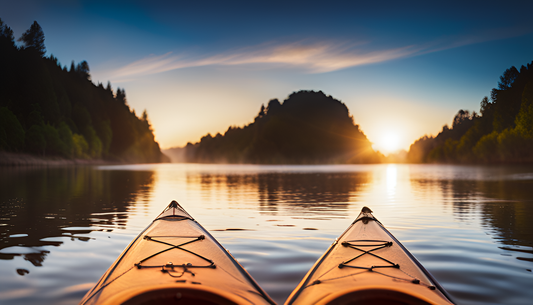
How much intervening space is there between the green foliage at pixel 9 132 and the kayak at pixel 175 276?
100287mm

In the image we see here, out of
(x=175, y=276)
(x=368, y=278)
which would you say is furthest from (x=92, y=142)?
(x=368, y=278)

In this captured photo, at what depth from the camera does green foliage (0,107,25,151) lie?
8666 cm

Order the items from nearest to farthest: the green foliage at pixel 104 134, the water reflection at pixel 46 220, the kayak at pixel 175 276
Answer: the kayak at pixel 175 276
the water reflection at pixel 46 220
the green foliage at pixel 104 134

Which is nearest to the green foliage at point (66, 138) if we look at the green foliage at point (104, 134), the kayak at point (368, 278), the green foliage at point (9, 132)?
the green foliage at point (9, 132)

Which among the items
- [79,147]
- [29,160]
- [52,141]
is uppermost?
[52,141]

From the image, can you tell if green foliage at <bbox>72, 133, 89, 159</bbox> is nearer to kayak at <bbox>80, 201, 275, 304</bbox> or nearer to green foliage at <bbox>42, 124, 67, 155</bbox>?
green foliage at <bbox>42, 124, 67, 155</bbox>

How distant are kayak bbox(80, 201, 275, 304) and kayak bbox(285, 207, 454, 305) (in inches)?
32.4

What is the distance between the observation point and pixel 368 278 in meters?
5.16

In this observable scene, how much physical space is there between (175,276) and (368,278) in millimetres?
2797

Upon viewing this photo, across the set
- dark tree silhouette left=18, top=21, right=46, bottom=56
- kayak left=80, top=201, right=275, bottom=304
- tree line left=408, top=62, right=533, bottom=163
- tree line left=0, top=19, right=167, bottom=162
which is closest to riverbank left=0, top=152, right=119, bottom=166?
tree line left=0, top=19, right=167, bottom=162

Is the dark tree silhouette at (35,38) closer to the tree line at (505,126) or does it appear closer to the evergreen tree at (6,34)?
the evergreen tree at (6,34)

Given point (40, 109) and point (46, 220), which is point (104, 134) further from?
point (46, 220)

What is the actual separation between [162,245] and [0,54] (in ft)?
545

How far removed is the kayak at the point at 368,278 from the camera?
4504 millimetres
